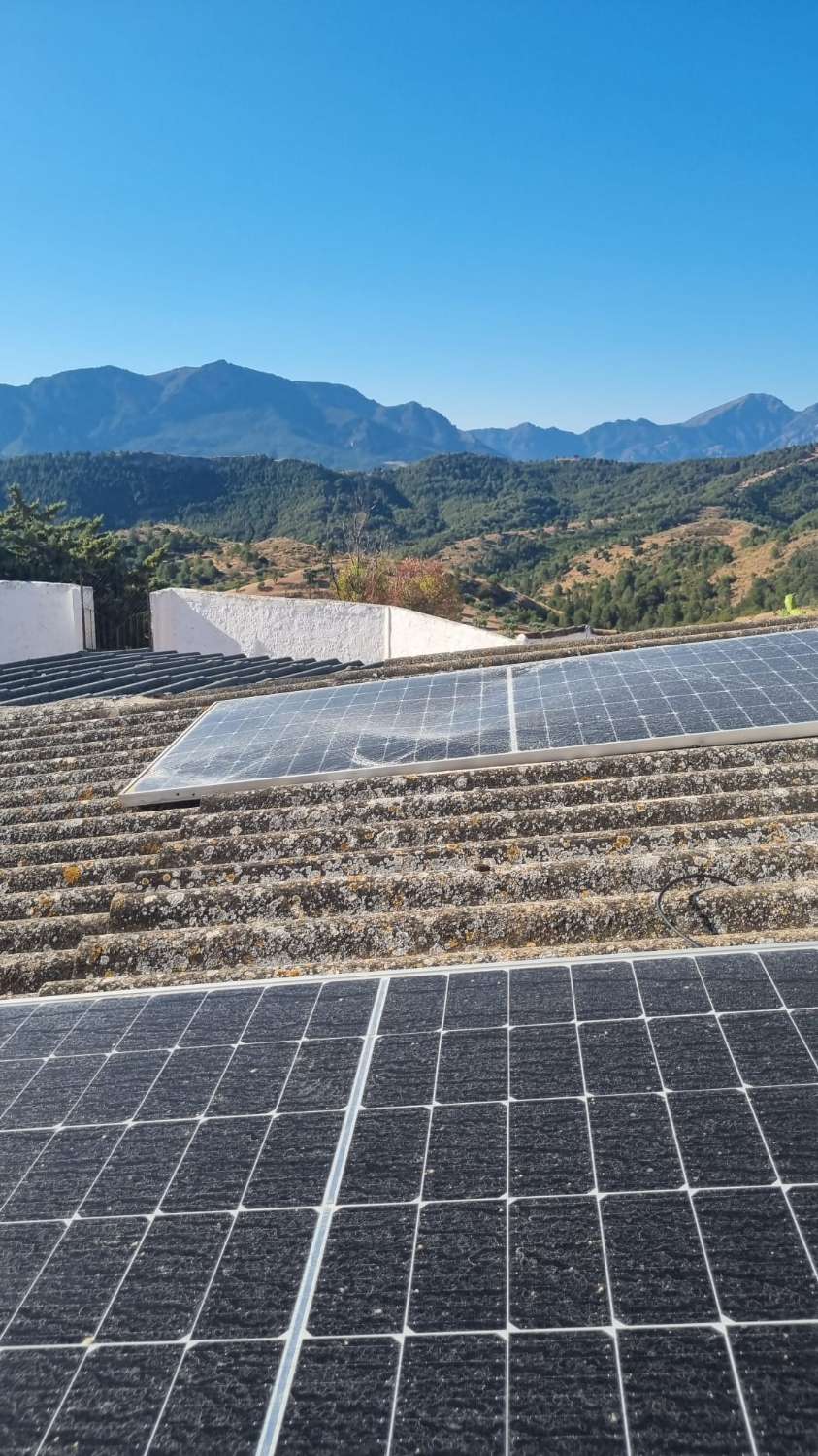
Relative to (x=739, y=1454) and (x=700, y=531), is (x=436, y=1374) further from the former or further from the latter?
(x=700, y=531)

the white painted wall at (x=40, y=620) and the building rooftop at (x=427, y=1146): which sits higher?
the white painted wall at (x=40, y=620)

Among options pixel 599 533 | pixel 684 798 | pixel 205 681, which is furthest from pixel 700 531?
pixel 684 798

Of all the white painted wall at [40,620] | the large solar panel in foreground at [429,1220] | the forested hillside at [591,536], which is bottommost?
the large solar panel in foreground at [429,1220]

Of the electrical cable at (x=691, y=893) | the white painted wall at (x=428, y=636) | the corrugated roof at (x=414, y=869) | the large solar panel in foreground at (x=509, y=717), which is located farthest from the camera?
the white painted wall at (x=428, y=636)

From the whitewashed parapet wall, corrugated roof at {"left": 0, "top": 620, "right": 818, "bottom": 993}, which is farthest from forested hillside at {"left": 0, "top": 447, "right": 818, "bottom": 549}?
corrugated roof at {"left": 0, "top": 620, "right": 818, "bottom": 993}

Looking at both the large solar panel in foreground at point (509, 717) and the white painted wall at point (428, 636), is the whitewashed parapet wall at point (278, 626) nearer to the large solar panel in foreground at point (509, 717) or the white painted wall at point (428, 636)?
the white painted wall at point (428, 636)

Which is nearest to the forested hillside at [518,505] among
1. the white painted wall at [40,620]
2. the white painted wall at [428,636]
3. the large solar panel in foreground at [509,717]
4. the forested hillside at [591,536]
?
the forested hillside at [591,536]
